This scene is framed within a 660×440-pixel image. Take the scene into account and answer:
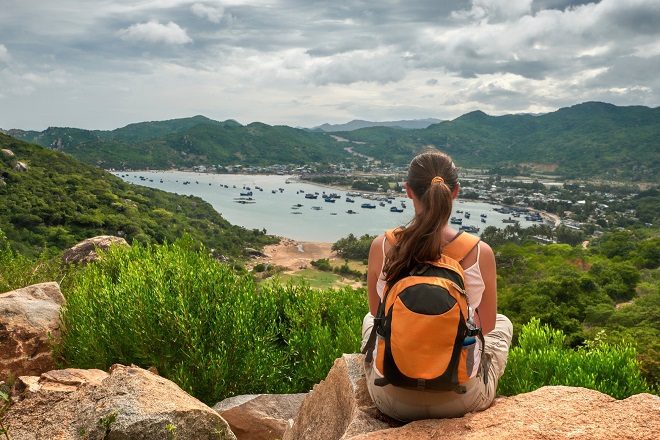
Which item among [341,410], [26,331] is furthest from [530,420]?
[26,331]

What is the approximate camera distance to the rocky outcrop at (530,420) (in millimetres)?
2453

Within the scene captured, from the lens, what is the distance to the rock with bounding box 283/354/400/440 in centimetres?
297

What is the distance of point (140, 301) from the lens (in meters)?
4.73

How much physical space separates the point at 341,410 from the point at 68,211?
40177 millimetres

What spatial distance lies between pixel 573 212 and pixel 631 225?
11591 mm

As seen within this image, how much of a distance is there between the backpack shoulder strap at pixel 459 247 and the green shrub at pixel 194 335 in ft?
9.05

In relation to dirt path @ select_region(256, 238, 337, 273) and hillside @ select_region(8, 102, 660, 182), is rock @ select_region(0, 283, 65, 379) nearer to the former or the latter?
dirt path @ select_region(256, 238, 337, 273)

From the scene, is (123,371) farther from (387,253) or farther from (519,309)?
(519,309)

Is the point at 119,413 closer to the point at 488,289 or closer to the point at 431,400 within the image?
the point at 431,400

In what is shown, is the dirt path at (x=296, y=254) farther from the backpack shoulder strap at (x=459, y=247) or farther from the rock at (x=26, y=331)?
the backpack shoulder strap at (x=459, y=247)

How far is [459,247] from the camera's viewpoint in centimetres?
276

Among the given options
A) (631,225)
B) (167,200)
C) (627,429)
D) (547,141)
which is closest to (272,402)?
(627,429)

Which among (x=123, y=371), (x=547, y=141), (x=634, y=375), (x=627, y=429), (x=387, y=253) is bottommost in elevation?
(x=634, y=375)

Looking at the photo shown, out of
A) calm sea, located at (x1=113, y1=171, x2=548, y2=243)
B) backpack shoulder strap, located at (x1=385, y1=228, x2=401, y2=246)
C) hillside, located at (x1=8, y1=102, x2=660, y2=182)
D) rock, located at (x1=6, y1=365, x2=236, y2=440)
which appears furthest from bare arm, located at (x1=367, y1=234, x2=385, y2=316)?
hillside, located at (x1=8, y1=102, x2=660, y2=182)
